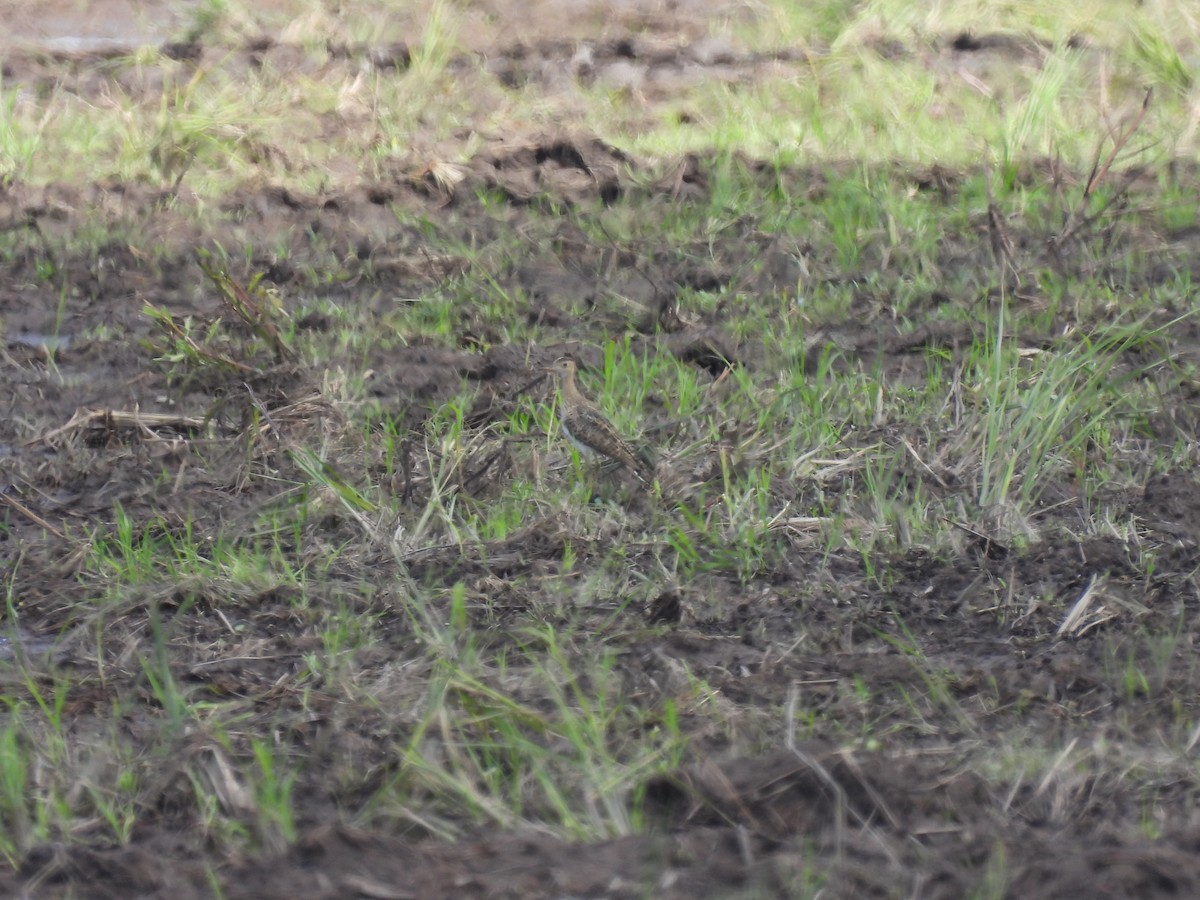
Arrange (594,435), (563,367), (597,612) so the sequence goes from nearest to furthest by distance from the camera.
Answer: (597,612), (594,435), (563,367)

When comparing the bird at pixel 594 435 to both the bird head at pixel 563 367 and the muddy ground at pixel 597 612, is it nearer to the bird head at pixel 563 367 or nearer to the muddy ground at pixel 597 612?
the bird head at pixel 563 367

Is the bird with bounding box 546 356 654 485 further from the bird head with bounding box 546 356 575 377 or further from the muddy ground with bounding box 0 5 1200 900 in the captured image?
the muddy ground with bounding box 0 5 1200 900

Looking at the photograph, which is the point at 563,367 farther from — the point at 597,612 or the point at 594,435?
the point at 597,612

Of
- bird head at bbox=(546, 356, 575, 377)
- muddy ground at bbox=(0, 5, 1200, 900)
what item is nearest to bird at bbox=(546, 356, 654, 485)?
bird head at bbox=(546, 356, 575, 377)

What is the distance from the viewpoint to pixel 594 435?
362 cm

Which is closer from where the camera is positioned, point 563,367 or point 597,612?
point 597,612

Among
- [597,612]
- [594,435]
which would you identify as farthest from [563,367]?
[597,612]

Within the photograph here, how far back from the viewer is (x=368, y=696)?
109 inches

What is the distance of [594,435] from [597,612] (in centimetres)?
60

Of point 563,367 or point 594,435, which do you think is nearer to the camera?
point 594,435

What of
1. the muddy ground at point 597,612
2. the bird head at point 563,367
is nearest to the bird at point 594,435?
the bird head at point 563,367

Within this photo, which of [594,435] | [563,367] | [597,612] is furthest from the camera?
[563,367]

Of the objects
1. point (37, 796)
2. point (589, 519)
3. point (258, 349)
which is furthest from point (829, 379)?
point (37, 796)

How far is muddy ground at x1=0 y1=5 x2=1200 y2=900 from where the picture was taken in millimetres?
2258
